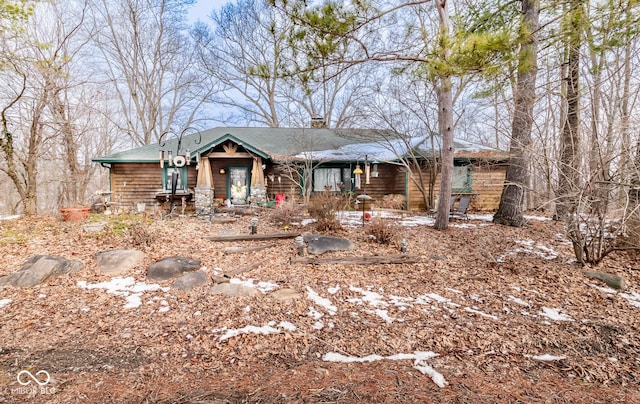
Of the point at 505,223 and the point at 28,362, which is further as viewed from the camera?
the point at 505,223

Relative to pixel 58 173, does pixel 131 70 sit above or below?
above

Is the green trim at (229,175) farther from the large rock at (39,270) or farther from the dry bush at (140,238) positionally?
the large rock at (39,270)

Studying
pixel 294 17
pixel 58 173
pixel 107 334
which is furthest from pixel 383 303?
pixel 58 173

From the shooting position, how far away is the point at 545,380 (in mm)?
2377

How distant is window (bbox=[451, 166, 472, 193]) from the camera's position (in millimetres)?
12336

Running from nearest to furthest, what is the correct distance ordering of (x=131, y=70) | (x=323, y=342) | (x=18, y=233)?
(x=323, y=342), (x=18, y=233), (x=131, y=70)

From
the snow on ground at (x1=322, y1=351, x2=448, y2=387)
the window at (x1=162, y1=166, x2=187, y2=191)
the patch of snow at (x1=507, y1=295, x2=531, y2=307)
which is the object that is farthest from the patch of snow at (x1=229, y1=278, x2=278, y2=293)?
the window at (x1=162, y1=166, x2=187, y2=191)

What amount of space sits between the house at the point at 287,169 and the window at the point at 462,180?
0.04 metres

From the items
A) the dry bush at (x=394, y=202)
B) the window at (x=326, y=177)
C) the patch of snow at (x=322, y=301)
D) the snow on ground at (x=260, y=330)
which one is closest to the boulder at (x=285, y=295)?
the patch of snow at (x=322, y=301)

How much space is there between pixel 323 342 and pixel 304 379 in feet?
1.92

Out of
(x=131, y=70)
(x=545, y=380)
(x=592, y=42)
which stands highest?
(x=131, y=70)

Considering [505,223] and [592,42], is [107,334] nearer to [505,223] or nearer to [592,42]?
[592,42]

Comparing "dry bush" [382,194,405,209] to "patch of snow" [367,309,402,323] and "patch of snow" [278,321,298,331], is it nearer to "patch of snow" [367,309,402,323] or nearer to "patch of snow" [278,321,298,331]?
"patch of snow" [367,309,402,323]

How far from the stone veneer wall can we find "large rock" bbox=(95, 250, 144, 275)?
463 centimetres
